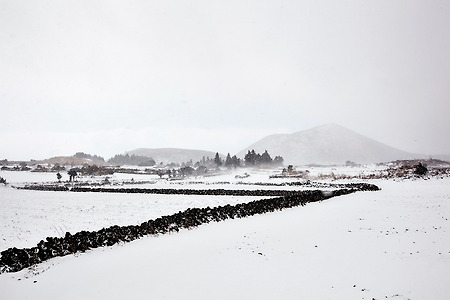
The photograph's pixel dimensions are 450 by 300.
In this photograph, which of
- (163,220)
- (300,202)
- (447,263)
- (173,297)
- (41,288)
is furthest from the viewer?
(300,202)

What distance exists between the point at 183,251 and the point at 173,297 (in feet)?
15.5

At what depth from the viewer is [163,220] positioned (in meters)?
17.3

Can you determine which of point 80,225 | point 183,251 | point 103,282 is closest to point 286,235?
point 183,251

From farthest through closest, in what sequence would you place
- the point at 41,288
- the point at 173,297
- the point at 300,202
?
the point at 300,202 < the point at 41,288 < the point at 173,297

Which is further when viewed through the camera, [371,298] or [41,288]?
[41,288]

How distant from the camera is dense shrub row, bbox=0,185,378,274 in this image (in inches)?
445

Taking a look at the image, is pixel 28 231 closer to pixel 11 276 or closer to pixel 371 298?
pixel 11 276

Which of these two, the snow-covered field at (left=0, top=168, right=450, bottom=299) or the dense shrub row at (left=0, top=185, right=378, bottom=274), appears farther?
the dense shrub row at (left=0, top=185, right=378, bottom=274)

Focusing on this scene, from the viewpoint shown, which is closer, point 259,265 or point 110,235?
point 259,265

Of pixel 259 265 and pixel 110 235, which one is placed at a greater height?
pixel 110 235

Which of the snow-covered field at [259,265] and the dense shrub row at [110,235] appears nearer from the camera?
the snow-covered field at [259,265]

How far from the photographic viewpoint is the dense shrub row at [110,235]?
11.3 m

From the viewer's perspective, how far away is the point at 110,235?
1459 centimetres

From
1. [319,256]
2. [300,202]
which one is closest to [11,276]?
[319,256]
